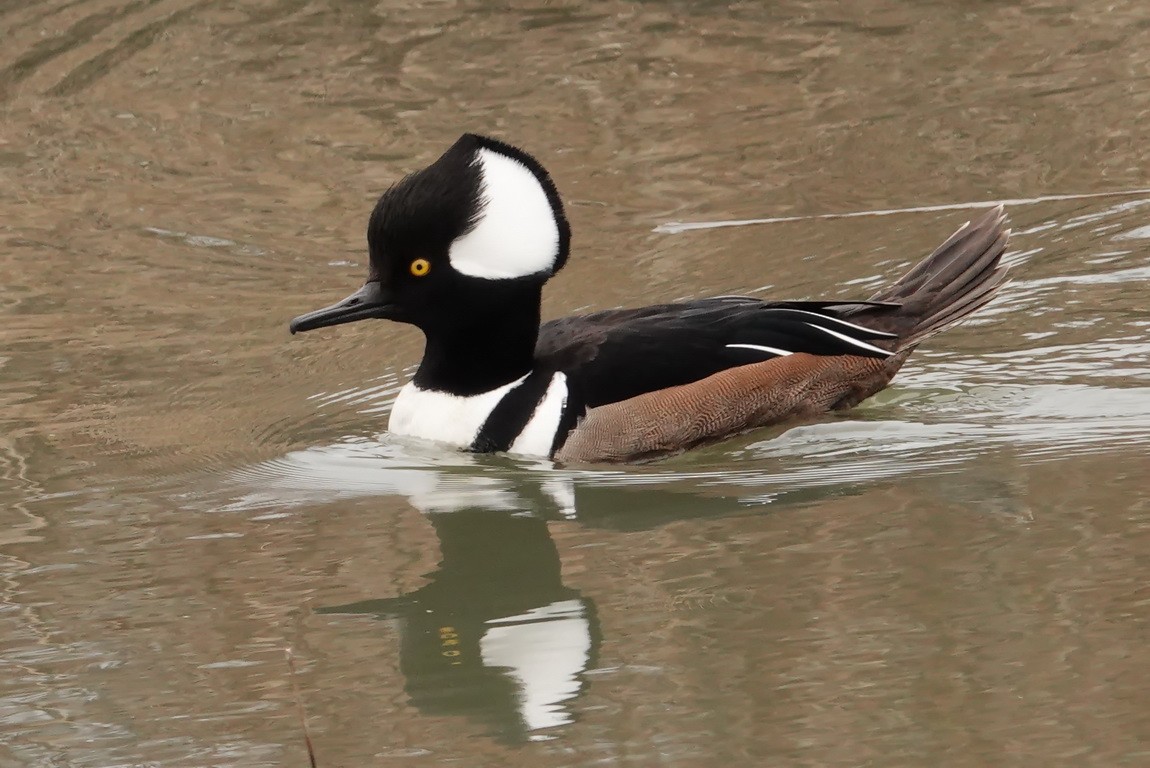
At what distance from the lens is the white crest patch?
20.2 feet

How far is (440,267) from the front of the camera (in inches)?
251

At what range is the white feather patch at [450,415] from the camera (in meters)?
6.55

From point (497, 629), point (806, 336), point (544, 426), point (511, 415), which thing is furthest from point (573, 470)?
point (497, 629)

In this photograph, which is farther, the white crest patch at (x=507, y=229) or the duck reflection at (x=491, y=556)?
the white crest patch at (x=507, y=229)

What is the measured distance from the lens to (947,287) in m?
7.15

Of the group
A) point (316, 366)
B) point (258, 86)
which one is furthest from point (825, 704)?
point (258, 86)

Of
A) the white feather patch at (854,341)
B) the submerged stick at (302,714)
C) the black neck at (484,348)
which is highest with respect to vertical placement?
the black neck at (484,348)

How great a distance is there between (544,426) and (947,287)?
1.91m

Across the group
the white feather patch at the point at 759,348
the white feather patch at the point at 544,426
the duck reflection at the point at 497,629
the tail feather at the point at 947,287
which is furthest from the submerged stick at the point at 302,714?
the tail feather at the point at 947,287

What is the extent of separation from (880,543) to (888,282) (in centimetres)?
337

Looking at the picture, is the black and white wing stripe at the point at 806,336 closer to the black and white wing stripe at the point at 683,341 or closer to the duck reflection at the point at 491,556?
the black and white wing stripe at the point at 683,341

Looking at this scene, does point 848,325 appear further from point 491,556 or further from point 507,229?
point 491,556

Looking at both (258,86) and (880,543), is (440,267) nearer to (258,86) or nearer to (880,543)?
(880,543)

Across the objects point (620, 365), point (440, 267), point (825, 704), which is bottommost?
point (825, 704)
